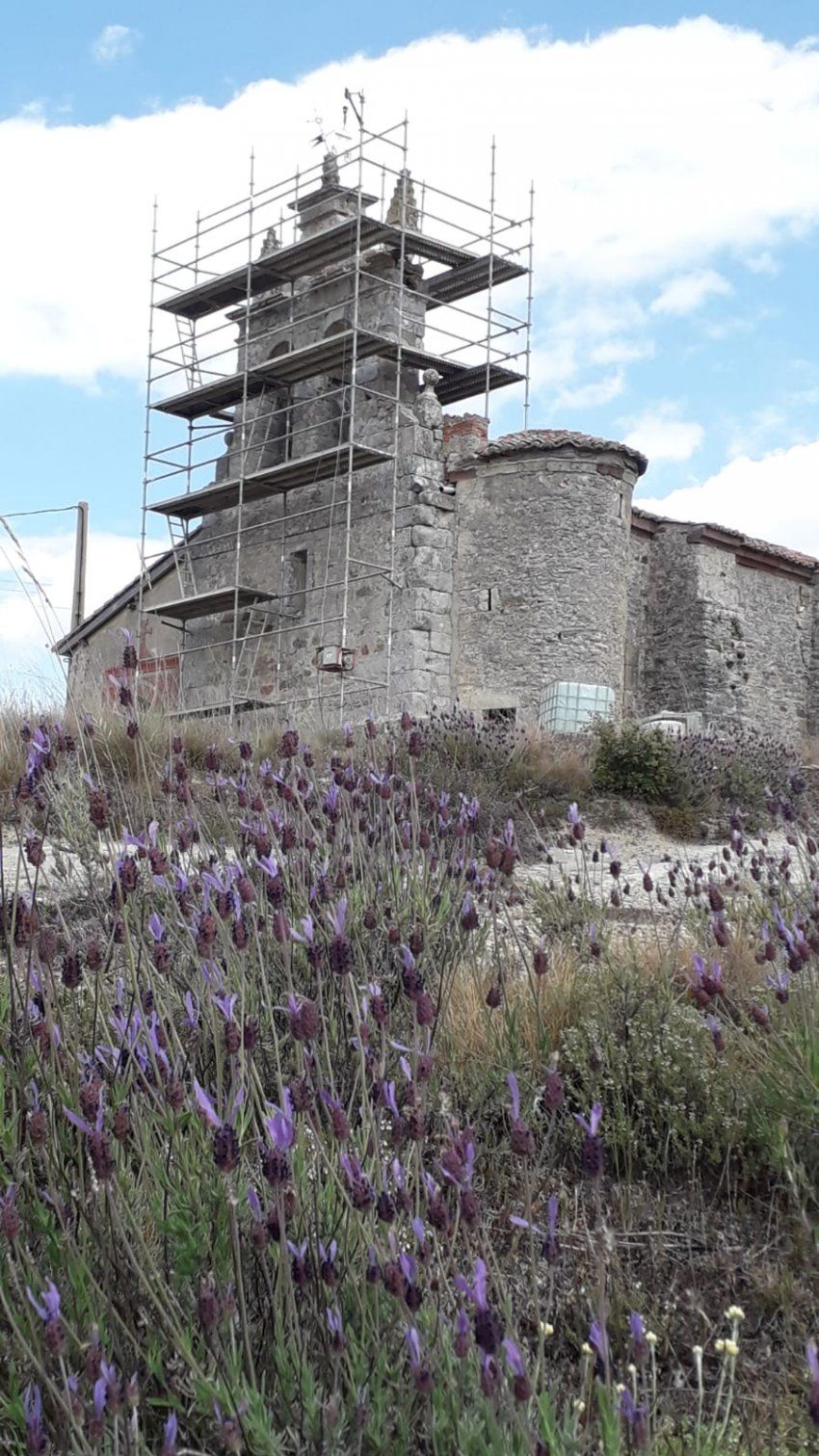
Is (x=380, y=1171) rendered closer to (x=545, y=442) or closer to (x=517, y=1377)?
(x=517, y=1377)

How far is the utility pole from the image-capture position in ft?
80.1

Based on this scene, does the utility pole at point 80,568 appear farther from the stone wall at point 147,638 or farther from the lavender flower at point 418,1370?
the lavender flower at point 418,1370

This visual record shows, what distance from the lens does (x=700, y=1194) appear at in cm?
325

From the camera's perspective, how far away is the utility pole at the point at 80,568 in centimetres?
2441

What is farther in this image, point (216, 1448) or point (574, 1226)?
point (574, 1226)

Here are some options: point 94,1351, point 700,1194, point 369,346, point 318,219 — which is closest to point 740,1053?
point 700,1194

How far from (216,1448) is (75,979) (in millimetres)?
758

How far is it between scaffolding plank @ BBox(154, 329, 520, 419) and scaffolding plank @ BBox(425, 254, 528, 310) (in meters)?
1.27

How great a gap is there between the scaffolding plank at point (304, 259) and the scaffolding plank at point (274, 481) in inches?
114

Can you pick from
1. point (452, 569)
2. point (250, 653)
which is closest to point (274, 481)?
point (250, 653)

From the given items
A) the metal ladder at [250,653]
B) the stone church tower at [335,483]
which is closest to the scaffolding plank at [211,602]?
the stone church tower at [335,483]

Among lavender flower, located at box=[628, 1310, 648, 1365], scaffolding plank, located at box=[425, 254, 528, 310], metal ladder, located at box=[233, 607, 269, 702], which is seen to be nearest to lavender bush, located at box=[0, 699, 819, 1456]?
lavender flower, located at box=[628, 1310, 648, 1365]

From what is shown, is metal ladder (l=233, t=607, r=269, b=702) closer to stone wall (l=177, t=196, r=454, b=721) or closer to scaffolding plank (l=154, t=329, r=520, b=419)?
stone wall (l=177, t=196, r=454, b=721)

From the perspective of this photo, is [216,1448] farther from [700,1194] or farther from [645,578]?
[645,578]
